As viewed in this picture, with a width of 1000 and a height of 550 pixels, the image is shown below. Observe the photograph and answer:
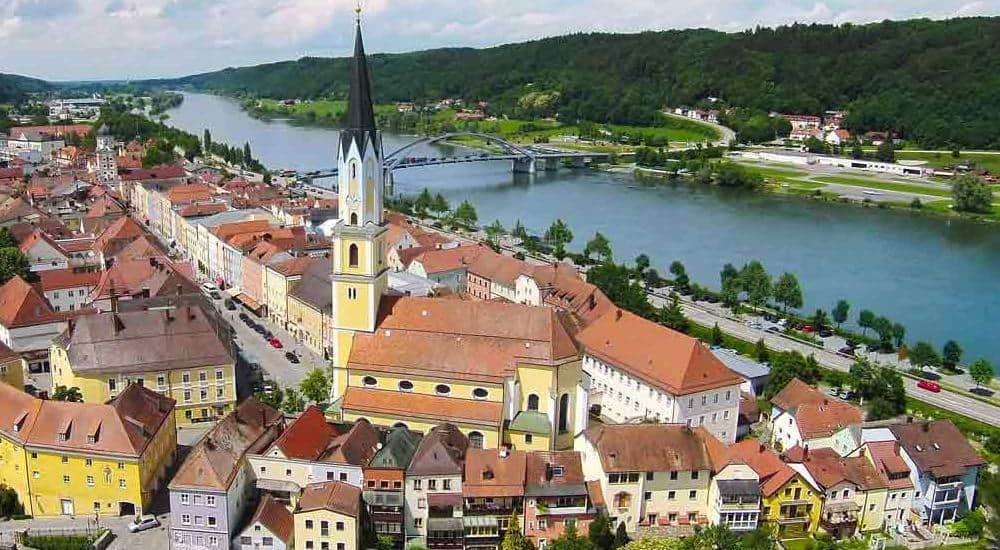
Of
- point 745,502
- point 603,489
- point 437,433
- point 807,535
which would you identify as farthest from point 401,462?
point 807,535

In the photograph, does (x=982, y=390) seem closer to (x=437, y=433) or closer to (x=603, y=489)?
(x=603, y=489)

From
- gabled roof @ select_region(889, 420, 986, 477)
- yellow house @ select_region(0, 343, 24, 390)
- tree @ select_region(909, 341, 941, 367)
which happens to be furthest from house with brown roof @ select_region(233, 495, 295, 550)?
tree @ select_region(909, 341, 941, 367)

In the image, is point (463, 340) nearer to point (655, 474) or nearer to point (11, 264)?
point (655, 474)

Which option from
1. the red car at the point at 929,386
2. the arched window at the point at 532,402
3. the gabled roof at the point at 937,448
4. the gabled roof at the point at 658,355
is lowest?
the red car at the point at 929,386

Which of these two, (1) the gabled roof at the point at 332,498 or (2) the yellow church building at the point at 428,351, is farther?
(2) the yellow church building at the point at 428,351

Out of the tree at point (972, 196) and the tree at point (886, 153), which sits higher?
the tree at point (886, 153)

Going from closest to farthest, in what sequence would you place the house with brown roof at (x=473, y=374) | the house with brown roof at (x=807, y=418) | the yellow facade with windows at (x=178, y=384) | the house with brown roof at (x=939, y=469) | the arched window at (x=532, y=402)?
1. the house with brown roof at (x=939, y=469)
2. the house with brown roof at (x=473, y=374)
3. the arched window at (x=532, y=402)
4. the house with brown roof at (x=807, y=418)
5. the yellow facade with windows at (x=178, y=384)

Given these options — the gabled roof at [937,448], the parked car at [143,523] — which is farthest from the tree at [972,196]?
the parked car at [143,523]

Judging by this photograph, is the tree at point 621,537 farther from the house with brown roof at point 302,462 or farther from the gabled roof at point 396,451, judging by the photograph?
the house with brown roof at point 302,462
